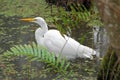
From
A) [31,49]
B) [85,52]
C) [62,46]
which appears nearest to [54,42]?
[62,46]

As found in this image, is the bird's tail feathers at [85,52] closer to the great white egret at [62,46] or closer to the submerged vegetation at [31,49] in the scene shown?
the great white egret at [62,46]

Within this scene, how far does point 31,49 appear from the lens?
124 inches

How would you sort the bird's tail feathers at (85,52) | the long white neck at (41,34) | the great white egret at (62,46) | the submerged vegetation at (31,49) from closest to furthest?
the submerged vegetation at (31,49) → the bird's tail feathers at (85,52) → the great white egret at (62,46) → the long white neck at (41,34)

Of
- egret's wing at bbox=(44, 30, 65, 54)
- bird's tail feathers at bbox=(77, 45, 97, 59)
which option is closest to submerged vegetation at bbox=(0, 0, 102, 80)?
bird's tail feathers at bbox=(77, 45, 97, 59)

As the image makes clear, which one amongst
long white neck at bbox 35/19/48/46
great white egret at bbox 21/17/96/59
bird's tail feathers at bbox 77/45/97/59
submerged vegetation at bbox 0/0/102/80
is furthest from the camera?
long white neck at bbox 35/19/48/46

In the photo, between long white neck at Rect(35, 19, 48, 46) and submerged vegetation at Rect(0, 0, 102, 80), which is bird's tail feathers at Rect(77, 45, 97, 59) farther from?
long white neck at Rect(35, 19, 48, 46)

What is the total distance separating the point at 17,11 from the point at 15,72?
3907mm

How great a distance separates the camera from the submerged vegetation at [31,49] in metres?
3.17

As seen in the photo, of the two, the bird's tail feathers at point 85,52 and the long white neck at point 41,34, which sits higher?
the long white neck at point 41,34

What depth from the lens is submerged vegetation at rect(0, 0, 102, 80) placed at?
10.4 ft

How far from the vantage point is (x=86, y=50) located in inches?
216

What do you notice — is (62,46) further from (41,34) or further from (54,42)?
(41,34)

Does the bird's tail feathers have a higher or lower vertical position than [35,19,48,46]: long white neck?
lower

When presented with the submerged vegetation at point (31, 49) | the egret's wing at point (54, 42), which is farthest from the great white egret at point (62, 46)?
the submerged vegetation at point (31, 49)
